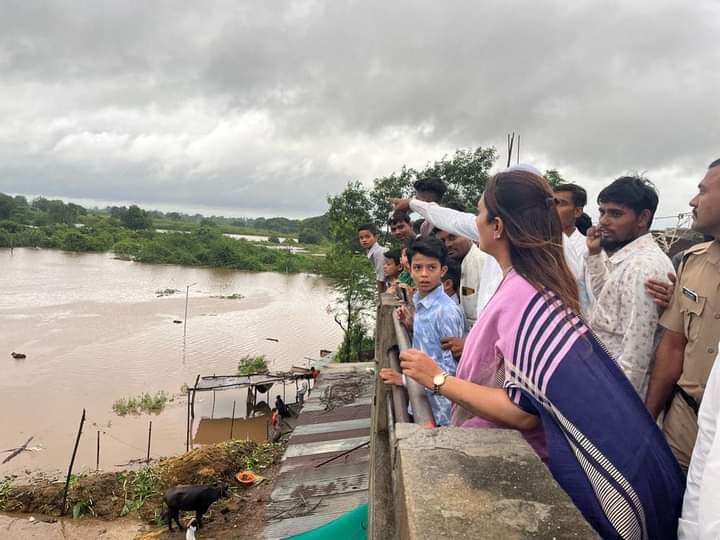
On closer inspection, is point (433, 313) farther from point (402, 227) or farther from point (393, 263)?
point (393, 263)

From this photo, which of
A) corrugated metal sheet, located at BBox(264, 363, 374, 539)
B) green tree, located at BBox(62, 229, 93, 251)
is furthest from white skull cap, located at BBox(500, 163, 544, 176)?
green tree, located at BBox(62, 229, 93, 251)

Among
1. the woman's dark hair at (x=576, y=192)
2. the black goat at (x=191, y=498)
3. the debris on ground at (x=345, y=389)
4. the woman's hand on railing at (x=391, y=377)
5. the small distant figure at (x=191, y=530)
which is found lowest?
the small distant figure at (x=191, y=530)

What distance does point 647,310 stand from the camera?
1.92 metres

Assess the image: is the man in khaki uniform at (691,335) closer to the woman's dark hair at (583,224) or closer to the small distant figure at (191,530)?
the woman's dark hair at (583,224)

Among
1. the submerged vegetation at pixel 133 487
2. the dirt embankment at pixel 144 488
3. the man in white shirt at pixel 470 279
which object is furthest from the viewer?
the submerged vegetation at pixel 133 487

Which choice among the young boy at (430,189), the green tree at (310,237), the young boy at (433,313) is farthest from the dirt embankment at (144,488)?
the green tree at (310,237)

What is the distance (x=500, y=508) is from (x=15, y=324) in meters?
30.6

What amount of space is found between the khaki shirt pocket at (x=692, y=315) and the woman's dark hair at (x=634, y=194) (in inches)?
26.1

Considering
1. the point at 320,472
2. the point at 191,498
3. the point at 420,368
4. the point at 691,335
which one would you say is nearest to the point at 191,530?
the point at 191,498

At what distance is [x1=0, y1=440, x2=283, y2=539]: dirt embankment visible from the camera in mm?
9273

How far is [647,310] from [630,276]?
0.57 feet

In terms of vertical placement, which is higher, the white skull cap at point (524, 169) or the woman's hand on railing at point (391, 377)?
the white skull cap at point (524, 169)

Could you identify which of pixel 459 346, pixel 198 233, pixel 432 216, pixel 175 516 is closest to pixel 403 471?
pixel 459 346

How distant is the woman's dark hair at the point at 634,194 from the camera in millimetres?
2188
